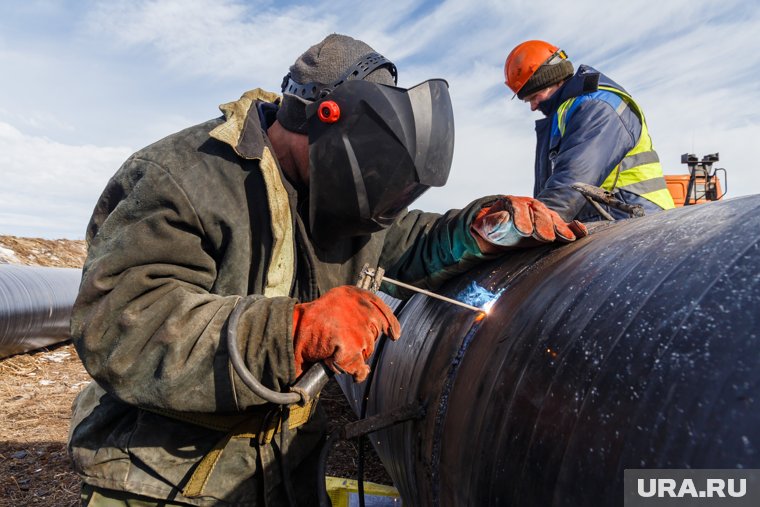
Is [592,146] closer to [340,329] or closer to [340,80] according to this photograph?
[340,80]

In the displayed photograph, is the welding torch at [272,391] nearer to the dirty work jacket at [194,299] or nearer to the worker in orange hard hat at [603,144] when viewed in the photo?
the dirty work jacket at [194,299]

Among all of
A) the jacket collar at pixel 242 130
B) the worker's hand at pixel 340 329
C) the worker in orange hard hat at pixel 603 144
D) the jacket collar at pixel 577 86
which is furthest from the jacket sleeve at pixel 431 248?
the jacket collar at pixel 577 86

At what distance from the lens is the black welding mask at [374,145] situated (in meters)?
1.80

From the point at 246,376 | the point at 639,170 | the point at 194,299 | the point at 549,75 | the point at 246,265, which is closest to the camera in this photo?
the point at 246,376

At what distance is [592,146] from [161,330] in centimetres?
287

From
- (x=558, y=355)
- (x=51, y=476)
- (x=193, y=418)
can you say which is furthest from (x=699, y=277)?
(x=51, y=476)

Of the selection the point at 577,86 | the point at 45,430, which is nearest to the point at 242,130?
the point at 577,86

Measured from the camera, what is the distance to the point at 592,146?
3594 mm

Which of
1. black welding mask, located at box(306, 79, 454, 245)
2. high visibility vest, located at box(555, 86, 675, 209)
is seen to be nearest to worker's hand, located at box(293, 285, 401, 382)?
black welding mask, located at box(306, 79, 454, 245)

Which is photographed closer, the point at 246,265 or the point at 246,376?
the point at 246,376

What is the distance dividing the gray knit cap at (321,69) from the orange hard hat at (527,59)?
2.67 m

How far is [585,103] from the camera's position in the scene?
148 inches

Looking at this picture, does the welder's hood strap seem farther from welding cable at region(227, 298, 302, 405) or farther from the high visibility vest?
the high visibility vest

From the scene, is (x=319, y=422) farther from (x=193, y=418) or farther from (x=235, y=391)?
(x=235, y=391)
